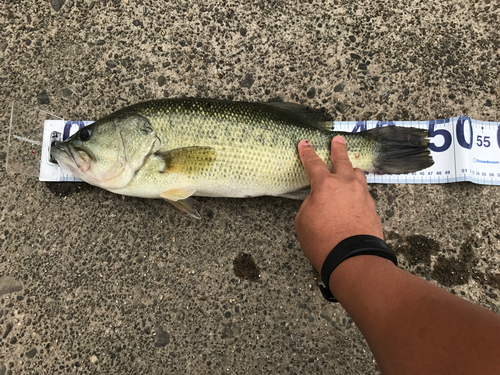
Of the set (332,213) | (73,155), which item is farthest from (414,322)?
(73,155)

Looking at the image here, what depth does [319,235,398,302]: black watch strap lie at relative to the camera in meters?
1.74

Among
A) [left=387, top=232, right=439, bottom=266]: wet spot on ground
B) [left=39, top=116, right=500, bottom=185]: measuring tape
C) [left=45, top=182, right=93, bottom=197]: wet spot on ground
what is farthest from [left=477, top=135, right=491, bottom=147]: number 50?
[left=45, top=182, right=93, bottom=197]: wet spot on ground

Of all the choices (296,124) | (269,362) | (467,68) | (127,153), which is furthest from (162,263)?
(467,68)

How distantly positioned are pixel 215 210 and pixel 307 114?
1.15 m

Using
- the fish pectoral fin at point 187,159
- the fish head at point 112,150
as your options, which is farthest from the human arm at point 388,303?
the fish head at point 112,150

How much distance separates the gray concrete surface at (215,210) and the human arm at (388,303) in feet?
2.16

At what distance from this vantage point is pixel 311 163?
227cm

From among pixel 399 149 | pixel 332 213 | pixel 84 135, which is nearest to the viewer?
pixel 332 213

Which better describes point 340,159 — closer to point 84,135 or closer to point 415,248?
point 415,248

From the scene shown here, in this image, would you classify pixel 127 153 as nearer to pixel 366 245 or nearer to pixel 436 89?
pixel 366 245

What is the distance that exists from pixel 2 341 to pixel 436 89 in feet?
14.4

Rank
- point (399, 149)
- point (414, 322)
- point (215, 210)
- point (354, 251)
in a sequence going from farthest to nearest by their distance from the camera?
point (215, 210), point (399, 149), point (354, 251), point (414, 322)

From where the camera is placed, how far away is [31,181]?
276 centimetres

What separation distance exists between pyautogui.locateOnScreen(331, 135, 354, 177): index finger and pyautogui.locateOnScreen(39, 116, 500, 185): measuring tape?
488 millimetres
